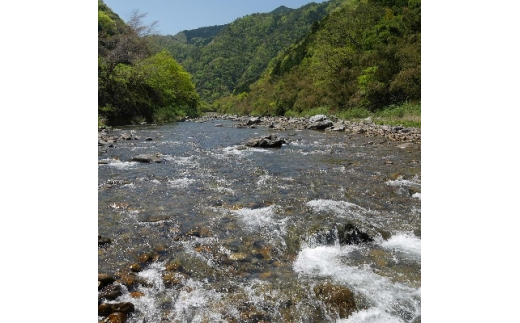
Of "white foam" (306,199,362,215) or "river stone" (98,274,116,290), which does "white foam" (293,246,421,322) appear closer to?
"white foam" (306,199,362,215)

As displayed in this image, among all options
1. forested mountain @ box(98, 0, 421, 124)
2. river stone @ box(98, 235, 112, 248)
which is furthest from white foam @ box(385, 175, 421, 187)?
forested mountain @ box(98, 0, 421, 124)

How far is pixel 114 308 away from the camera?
140 inches

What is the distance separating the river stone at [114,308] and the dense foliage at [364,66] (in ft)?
92.9

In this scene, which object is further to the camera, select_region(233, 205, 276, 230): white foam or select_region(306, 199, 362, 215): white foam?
select_region(306, 199, 362, 215): white foam

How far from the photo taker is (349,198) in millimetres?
7590

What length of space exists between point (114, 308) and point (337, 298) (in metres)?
2.52

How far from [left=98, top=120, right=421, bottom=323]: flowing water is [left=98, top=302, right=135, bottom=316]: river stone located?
3.7 inches

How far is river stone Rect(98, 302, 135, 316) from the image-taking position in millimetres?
3518

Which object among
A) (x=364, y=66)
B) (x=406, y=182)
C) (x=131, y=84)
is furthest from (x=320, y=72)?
(x=406, y=182)

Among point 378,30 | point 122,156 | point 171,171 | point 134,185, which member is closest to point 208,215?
point 134,185

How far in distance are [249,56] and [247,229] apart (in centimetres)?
16138

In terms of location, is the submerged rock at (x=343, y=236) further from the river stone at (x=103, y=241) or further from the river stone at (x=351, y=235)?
the river stone at (x=103, y=241)

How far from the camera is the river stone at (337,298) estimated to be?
3703mm
